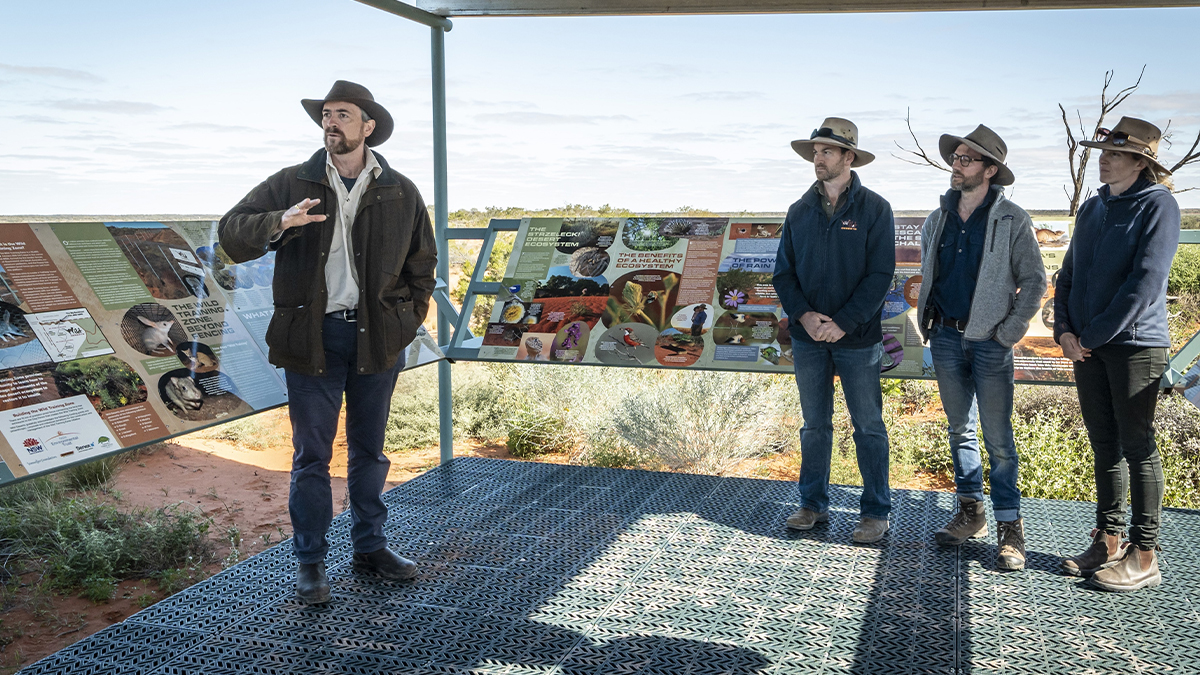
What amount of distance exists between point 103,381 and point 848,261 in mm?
3173

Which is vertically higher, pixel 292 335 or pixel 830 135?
pixel 830 135

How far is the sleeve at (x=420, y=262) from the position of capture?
12.7 ft

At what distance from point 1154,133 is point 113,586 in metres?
5.88

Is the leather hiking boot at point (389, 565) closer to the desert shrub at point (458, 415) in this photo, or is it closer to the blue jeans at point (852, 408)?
the blue jeans at point (852, 408)

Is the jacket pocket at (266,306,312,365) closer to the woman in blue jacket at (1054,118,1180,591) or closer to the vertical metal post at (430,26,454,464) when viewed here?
the vertical metal post at (430,26,454,464)

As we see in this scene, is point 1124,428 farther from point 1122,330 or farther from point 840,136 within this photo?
point 840,136

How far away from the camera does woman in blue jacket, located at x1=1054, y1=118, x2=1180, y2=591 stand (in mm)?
3660

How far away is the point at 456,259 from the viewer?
78.0 feet


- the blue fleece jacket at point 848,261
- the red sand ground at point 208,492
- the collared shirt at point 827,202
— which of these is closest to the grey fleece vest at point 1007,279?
the blue fleece jacket at point 848,261

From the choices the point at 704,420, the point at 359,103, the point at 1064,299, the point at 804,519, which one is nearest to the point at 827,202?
the point at 1064,299

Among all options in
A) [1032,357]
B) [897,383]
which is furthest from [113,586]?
[897,383]

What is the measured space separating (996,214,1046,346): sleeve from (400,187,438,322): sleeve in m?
2.48

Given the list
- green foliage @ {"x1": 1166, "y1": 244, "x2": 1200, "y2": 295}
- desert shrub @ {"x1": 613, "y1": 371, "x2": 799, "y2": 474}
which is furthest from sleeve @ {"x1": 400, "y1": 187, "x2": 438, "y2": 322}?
green foliage @ {"x1": 1166, "y1": 244, "x2": 1200, "y2": 295}

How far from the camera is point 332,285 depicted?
3.69 m
